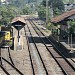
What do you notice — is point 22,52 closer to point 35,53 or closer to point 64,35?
point 35,53

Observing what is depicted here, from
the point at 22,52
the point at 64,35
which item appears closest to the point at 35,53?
the point at 22,52

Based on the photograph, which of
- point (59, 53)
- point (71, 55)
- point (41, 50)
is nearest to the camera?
point (71, 55)

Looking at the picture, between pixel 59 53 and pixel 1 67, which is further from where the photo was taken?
pixel 59 53

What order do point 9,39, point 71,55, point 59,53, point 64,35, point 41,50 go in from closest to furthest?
point 71,55 < point 59,53 < point 41,50 < point 9,39 < point 64,35

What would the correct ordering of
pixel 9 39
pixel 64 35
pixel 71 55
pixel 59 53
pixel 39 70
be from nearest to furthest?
pixel 39 70 → pixel 71 55 → pixel 59 53 → pixel 9 39 → pixel 64 35

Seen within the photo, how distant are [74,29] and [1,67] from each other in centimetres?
1532

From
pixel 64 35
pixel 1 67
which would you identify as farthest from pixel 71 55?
pixel 64 35

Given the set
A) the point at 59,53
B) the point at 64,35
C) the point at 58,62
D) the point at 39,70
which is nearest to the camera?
the point at 39,70

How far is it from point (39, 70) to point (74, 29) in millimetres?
15189

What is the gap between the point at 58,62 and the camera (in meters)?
26.1

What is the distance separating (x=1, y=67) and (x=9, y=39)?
12878 mm

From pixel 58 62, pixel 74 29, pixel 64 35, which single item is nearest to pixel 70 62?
pixel 58 62

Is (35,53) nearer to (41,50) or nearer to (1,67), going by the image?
(41,50)

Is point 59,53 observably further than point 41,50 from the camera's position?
No
